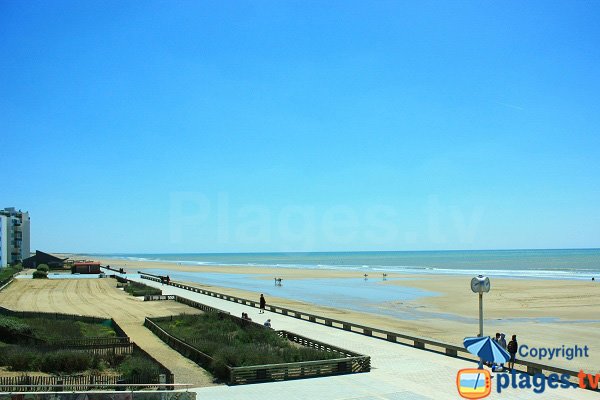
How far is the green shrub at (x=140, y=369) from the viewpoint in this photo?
49.1 ft

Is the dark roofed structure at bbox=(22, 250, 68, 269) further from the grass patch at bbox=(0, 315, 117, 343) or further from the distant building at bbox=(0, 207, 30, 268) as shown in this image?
the grass patch at bbox=(0, 315, 117, 343)

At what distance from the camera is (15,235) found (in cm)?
10606

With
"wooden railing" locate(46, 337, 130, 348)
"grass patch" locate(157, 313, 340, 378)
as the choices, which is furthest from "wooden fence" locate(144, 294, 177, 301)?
"wooden railing" locate(46, 337, 130, 348)

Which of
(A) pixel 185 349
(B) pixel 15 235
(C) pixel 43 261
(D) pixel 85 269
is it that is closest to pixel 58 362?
(A) pixel 185 349

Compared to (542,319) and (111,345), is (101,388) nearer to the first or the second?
(111,345)

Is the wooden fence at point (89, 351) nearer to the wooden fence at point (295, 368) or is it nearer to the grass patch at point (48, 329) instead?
the grass patch at point (48, 329)

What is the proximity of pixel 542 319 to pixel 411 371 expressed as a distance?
2162cm

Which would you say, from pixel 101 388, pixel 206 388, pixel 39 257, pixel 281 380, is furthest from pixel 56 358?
pixel 39 257

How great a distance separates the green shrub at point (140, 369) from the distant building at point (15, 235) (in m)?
82.7

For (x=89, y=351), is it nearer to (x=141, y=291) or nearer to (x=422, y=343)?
(x=422, y=343)

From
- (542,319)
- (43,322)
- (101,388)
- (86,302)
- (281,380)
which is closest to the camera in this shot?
(101,388)

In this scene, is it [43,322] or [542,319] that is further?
[542,319]

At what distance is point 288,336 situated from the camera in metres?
24.0

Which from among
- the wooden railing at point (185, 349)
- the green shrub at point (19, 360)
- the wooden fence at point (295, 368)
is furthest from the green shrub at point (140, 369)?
the green shrub at point (19, 360)
